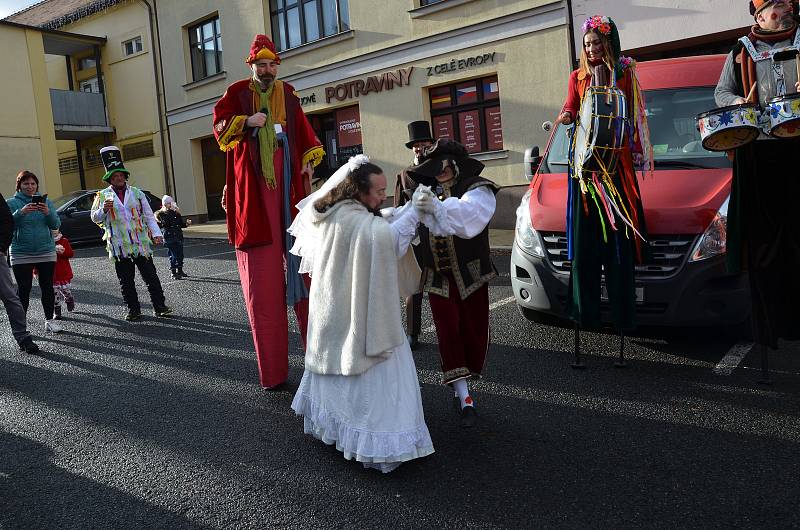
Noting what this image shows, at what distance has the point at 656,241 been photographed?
521 centimetres

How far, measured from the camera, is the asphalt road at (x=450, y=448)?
3244 mm

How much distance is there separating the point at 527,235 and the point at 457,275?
1646 millimetres

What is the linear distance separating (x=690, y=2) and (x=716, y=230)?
Result: 9964mm

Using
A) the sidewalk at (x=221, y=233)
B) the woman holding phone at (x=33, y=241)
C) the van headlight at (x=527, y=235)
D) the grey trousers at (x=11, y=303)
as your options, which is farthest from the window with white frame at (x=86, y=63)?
the van headlight at (x=527, y=235)

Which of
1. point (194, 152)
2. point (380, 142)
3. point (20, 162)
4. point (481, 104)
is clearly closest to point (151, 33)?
point (194, 152)

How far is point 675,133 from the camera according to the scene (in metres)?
6.21

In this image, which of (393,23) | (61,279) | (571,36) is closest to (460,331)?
(61,279)

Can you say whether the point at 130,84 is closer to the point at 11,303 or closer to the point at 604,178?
the point at 11,303

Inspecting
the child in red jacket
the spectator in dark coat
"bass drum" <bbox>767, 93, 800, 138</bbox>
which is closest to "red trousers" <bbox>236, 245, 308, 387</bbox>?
"bass drum" <bbox>767, 93, 800, 138</bbox>

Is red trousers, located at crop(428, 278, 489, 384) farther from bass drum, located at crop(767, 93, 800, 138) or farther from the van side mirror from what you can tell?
the van side mirror

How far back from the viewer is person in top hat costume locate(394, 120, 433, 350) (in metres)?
5.09

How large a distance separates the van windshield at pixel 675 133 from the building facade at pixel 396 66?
7.71 m

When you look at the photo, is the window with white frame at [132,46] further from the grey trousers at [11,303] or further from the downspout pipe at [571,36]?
the grey trousers at [11,303]

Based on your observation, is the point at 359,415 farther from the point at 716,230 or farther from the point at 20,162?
the point at 20,162
